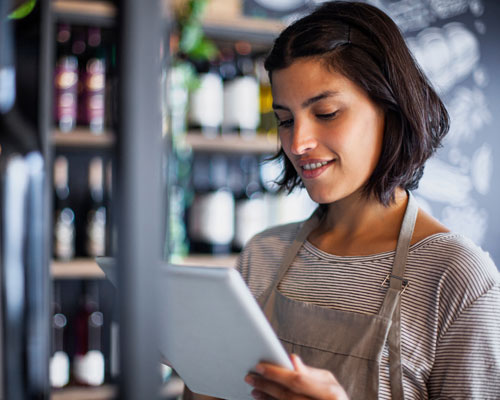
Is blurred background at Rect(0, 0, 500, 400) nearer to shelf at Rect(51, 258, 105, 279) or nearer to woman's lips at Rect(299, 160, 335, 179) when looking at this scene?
shelf at Rect(51, 258, 105, 279)

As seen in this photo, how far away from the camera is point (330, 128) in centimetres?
104

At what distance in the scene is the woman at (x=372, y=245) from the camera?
2.93ft

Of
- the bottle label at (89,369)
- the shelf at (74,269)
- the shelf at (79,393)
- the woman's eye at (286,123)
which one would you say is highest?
the woman's eye at (286,123)

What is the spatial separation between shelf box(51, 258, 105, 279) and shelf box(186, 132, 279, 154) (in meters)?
0.55

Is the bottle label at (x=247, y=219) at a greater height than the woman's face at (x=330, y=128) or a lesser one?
lesser

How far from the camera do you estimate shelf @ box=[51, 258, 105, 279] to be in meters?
1.85

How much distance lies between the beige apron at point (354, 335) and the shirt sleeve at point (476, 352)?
9 cm

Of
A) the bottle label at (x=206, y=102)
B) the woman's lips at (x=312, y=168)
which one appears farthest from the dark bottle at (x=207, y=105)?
the woman's lips at (x=312, y=168)

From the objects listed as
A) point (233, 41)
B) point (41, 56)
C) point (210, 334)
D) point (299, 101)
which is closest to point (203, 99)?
point (233, 41)

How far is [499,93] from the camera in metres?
2.84

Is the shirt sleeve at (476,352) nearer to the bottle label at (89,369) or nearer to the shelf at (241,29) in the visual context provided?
the bottle label at (89,369)

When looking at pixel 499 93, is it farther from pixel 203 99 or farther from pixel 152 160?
pixel 152 160

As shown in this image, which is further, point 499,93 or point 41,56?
point 499,93

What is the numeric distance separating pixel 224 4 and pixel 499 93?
1.58 metres
